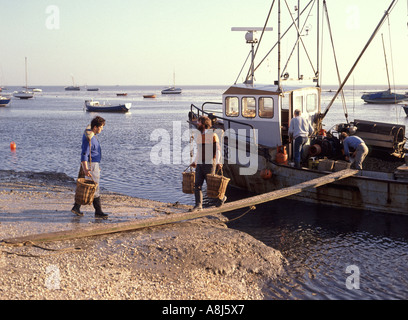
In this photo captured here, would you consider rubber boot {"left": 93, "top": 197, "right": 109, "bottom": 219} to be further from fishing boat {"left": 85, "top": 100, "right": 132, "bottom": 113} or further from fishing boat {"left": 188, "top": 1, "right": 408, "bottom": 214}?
fishing boat {"left": 85, "top": 100, "right": 132, "bottom": 113}

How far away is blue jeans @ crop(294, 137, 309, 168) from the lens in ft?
44.2

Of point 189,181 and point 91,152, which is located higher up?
point 91,152

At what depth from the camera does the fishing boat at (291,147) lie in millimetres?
13055

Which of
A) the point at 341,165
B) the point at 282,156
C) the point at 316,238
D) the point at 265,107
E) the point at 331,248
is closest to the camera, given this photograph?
the point at 331,248

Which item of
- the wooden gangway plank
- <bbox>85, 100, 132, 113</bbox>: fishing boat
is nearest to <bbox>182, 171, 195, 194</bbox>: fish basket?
the wooden gangway plank

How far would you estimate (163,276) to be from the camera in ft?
23.2

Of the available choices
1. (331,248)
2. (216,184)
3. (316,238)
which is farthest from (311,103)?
(216,184)

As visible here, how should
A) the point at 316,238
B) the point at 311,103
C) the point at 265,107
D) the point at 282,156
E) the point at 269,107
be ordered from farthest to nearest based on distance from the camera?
the point at 311,103, the point at 265,107, the point at 269,107, the point at 282,156, the point at 316,238

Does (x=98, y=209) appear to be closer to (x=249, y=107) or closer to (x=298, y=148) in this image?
(x=298, y=148)

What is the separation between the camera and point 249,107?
50.4ft

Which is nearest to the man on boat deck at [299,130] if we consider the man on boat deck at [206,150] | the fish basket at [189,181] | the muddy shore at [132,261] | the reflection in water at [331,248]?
the reflection in water at [331,248]

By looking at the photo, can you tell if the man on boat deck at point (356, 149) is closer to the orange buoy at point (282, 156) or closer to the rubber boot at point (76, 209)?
the orange buoy at point (282, 156)

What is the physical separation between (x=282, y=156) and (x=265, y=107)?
1.88 m

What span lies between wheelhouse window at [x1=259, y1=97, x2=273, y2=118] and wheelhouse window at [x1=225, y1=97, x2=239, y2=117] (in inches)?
43.2
